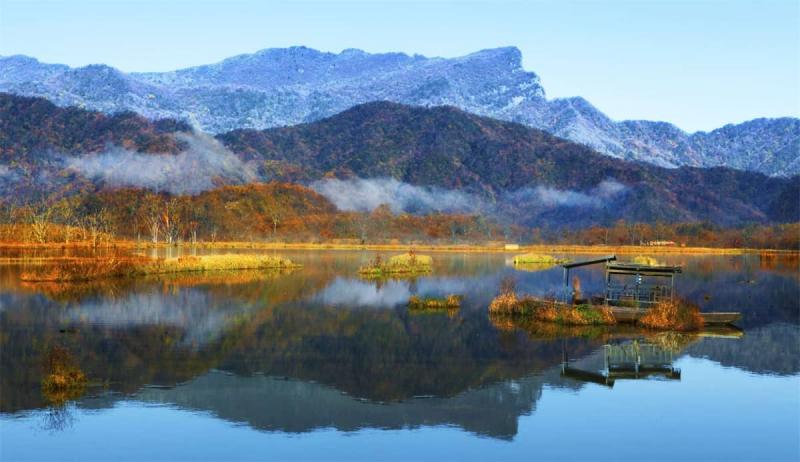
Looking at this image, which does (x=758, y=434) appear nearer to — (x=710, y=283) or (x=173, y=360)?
(x=173, y=360)

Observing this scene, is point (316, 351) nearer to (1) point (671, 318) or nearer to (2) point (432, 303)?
(2) point (432, 303)

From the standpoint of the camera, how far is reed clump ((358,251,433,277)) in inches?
2554

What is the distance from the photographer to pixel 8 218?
128750mm

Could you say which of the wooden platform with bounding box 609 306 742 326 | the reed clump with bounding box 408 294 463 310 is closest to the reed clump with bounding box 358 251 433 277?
the reed clump with bounding box 408 294 463 310

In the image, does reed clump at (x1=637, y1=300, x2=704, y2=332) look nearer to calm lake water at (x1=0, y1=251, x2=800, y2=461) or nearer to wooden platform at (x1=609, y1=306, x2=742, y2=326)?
wooden platform at (x1=609, y1=306, x2=742, y2=326)

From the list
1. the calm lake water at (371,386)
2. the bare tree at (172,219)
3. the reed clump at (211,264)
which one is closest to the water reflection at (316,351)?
the calm lake water at (371,386)

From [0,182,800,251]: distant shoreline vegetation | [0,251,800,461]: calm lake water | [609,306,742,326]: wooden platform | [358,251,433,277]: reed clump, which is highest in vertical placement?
[0,182,800,251]: distant shoreline vegetation

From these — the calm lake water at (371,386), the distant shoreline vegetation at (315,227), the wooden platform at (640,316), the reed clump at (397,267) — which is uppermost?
the distant shoreline vegetation at (315,227)

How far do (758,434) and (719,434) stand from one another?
3.15 feet

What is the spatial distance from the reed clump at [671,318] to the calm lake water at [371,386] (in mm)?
1051

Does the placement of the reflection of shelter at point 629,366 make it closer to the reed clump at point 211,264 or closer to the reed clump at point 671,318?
the reed clump at point 671,318

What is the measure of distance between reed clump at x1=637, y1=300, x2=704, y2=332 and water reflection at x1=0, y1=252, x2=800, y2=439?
1284mm

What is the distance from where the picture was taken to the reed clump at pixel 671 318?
36.0 meters

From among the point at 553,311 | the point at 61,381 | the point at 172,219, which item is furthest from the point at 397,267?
the point at 172,219
